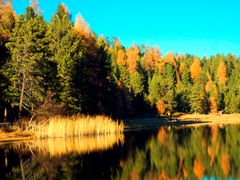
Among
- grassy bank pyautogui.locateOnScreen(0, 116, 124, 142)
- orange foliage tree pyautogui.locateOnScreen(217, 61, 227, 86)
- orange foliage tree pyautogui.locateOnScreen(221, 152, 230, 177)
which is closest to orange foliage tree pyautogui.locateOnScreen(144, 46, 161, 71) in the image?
orange foliage tree pyautogui.locateOnScreen(217, 61, 227, 86)

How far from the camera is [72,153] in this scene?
31.1 m

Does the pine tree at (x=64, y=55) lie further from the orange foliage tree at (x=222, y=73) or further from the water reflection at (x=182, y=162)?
the orange foliage tree at (x=222, y=73)

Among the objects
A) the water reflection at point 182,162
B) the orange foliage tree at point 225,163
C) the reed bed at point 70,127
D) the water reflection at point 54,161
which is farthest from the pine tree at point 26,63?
the orange foliage tree at point 225,163

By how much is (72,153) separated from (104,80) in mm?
41899

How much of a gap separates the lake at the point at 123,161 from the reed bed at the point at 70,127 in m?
6.91

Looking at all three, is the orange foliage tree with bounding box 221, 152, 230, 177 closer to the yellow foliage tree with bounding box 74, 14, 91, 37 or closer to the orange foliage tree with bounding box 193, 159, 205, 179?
the orange foliage tree with bounding box 193, 159, 205, 179

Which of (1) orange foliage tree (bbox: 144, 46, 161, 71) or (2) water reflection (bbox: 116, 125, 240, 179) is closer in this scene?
(2) water reflection (bbox: 116, 125, 240, 179)

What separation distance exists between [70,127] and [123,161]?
2031cm

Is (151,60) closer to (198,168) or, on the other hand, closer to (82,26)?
(82,26)

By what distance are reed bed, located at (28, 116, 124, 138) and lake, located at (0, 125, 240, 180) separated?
22.7 feet

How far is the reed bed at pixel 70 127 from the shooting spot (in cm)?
4406

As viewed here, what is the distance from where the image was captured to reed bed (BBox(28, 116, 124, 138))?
44062 mm

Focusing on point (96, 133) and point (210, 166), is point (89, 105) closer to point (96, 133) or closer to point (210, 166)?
point (96, 133)

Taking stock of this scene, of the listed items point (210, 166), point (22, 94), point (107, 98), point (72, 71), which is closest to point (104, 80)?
point (107, 98)
